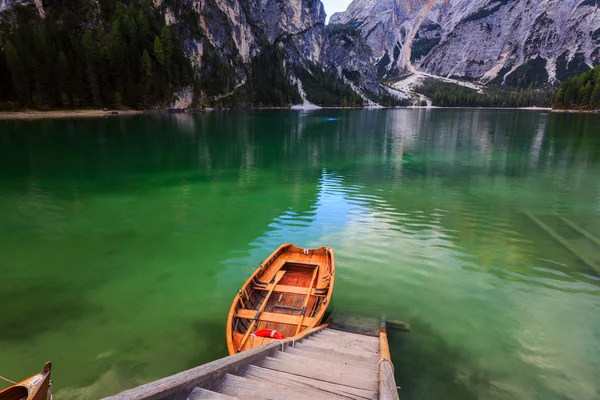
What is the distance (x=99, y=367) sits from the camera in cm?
918

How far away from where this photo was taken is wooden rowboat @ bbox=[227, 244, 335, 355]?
30.5ft

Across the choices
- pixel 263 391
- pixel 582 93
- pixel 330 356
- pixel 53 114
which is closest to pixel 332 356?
pixel 330 356

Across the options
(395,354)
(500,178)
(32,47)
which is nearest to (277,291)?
(395,354)

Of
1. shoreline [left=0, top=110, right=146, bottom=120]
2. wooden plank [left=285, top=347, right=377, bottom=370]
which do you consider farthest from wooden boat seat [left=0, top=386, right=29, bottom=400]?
shoreline [left=0, top=110, right=146, bottom=120]

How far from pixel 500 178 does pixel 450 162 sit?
8526 millimetres

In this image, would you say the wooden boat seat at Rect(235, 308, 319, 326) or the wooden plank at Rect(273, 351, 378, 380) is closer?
the wooden plank at Rect(273, 351, 378, 380)

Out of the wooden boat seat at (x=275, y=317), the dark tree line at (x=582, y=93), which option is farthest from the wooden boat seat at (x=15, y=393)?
the dark tree line at (x=582, y=93)

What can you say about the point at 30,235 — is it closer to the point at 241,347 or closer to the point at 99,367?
the point at 99,367

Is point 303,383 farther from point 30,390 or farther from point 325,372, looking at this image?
point 30,390

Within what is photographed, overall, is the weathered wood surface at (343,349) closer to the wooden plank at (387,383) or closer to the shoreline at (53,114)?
the wooden plank at (387,383)

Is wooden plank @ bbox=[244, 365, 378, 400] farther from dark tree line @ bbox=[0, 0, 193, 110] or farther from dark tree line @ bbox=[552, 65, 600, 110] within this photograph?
dark tree line @ bbox=[552, 65, 600, 110]

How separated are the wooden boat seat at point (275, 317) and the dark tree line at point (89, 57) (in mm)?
126407

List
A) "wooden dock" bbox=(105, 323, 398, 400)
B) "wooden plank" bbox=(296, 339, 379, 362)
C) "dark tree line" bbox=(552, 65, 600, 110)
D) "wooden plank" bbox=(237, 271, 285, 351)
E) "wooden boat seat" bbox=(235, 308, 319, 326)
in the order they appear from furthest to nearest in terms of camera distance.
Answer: "dark tree line" bbox=(552, 65, 600, 110) < "wooden boat seat" bbox=(235, 308, 319, 326) < "wooden plank" bbox=(237, 271, 285, 351) < "wooden plank" bbox=(296, 339, 379, 362) < "wooden dock" bbox=(105, 323, 398, 400)

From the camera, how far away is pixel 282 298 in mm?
11469
